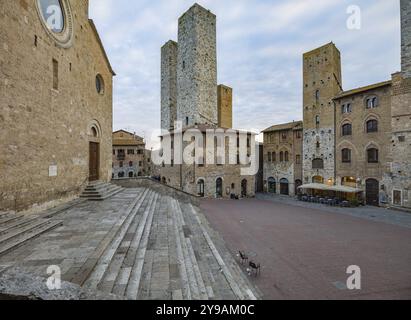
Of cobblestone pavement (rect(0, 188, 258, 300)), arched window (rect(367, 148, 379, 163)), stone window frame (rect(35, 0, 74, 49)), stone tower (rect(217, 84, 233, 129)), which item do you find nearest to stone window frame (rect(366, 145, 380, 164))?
arched window (rect(367, 148, 379, 163))

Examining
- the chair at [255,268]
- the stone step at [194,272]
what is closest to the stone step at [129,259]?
the stone step at [194,272]

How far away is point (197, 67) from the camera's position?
28219mm

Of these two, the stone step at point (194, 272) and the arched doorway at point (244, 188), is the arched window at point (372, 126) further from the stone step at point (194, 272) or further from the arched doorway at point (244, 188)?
the stone step at point (194, 272)

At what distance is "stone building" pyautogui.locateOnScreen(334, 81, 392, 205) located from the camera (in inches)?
756

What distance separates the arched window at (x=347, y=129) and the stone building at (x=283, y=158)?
540 centimetres

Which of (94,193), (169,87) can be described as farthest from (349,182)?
(169,87)

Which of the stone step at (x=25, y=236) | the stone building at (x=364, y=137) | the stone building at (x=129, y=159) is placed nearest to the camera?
the stone step at (x=25, y=236)

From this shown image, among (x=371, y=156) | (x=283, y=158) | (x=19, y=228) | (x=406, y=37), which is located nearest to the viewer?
(x=19, y=228)

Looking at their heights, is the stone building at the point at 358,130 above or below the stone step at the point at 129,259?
above

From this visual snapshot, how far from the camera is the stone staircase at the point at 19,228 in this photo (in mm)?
5590

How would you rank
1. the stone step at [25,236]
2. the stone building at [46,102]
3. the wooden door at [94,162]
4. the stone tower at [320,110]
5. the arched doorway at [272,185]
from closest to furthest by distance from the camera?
the stone step at [25,236] → the stone building at [46,102] → the wooden door at [94,162] → the stone tower at [320,110] → the arched doorway at [272,185]

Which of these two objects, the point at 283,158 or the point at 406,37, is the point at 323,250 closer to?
the point at 406,37

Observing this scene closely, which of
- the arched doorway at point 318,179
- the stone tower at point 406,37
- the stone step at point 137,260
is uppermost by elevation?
the stone tower at point 406,37

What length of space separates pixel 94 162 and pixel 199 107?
676 inches
